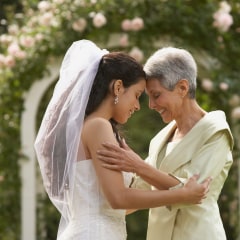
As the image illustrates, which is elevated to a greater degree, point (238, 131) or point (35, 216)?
point (238, 131)

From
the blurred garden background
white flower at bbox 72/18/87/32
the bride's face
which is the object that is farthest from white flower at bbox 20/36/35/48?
the bride's face

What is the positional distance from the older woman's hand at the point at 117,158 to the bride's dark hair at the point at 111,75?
16 centimetres

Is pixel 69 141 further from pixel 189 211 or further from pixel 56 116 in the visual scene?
pixel 189 211

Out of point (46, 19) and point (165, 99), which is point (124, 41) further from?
point (165, 99)

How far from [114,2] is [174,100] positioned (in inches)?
134

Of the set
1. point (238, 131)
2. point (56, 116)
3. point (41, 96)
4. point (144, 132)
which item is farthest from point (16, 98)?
point (144, 132)

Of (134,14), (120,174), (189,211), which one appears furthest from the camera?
(134,14)

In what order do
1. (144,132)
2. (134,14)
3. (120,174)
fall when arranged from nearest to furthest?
(120,174) → (134,14) → (144,132)

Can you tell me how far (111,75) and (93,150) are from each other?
369 mm

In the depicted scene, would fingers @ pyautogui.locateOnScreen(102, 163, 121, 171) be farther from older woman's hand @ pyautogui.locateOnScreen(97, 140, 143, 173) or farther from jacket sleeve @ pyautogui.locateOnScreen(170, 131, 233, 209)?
jacket sleeve @ pyautogui.locateOnScreen(170, 131, 233, 209)

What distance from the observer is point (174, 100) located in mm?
4254

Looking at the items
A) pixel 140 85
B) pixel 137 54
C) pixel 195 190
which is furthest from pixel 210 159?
pixel 137 54

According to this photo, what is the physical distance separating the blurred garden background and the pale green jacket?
3.18 meters

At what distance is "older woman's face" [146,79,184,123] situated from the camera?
166 inches
